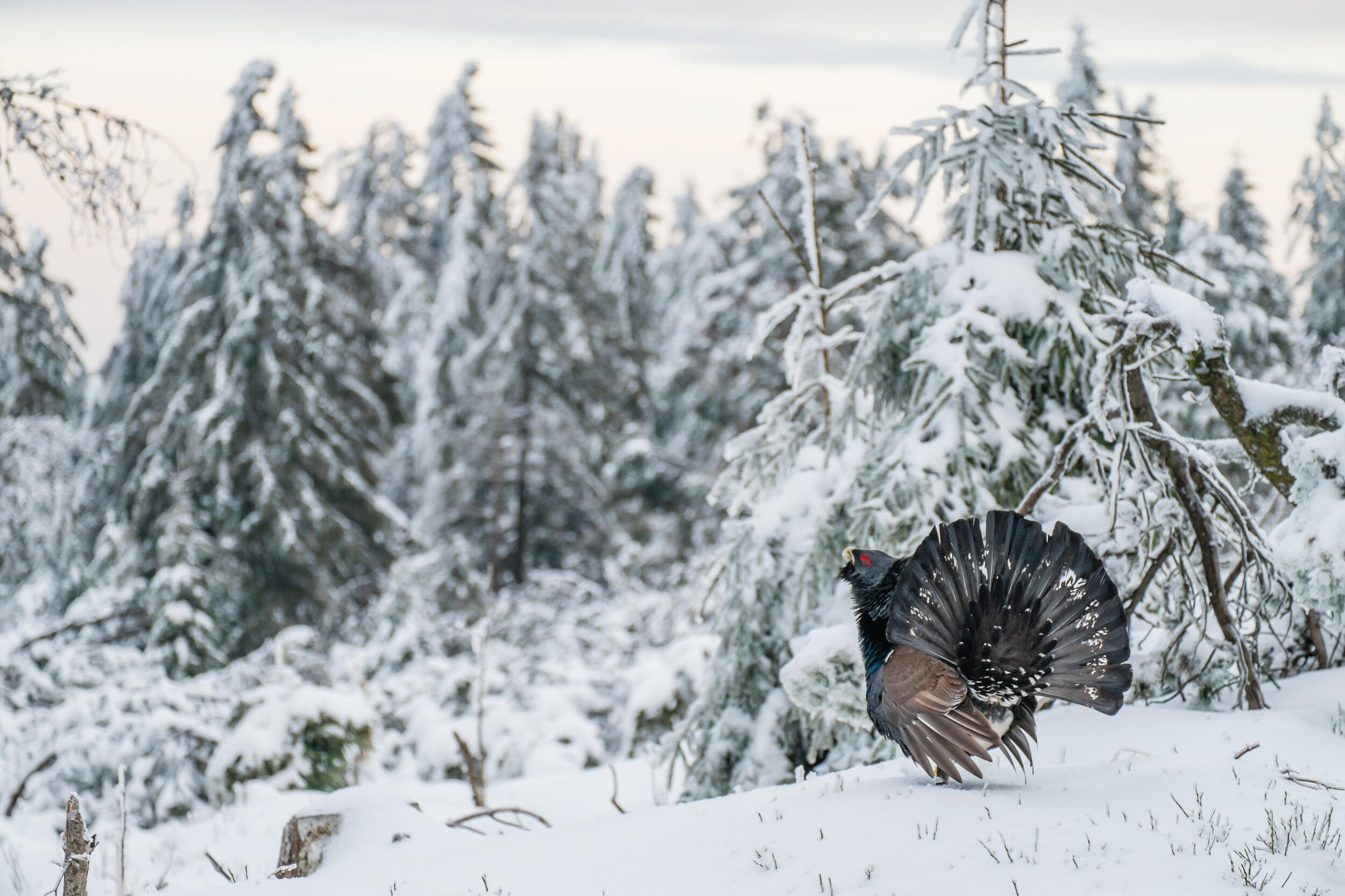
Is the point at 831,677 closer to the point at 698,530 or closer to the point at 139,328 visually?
the point at 698,530

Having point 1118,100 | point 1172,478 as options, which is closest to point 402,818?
point 1172,478

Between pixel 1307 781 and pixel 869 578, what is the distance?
1829 mm

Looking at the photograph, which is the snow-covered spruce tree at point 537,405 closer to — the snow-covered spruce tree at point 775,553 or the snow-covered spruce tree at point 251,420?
the snow-covered spruce tree at point 251,420

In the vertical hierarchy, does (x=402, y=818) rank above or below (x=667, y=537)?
above

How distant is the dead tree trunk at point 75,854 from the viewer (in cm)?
368

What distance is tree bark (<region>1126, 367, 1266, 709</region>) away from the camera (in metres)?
4.86

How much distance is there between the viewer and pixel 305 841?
4.65 m

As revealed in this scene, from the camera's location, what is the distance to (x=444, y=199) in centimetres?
3103

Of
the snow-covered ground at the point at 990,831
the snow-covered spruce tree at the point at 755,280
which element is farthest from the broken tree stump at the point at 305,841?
the snow-covered spruce tree at the point at 755,280

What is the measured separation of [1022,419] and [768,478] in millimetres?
1974

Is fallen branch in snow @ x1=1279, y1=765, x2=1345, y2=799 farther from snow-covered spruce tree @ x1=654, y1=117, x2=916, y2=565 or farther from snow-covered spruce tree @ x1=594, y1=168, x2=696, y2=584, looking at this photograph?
snow-covered spruce tree @ x1=594, y1=168, x2=696, y2=584

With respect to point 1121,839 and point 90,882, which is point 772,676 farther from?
point 90,882

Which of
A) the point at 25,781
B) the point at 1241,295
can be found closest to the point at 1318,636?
the point at 25,781

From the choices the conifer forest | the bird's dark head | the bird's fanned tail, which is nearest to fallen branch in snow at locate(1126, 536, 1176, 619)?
the conifer forest
